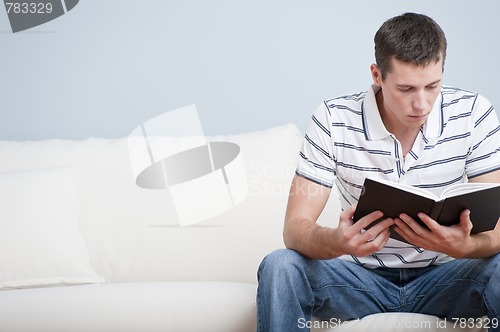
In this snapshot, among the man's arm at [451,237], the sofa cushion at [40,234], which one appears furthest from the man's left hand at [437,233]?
the sofa cushion at [40,234]

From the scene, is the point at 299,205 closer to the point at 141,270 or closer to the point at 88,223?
the point at 141,270

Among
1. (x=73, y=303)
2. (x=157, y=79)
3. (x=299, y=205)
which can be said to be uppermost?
(x=157, y=79)

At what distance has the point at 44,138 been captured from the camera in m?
3.06

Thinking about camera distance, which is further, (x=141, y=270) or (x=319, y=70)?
(x=319, y=70)

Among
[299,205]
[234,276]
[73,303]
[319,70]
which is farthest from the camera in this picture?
[319,70]

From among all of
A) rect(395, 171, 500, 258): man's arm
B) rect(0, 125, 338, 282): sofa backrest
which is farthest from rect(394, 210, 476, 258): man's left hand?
rect(0, 125, 338, 282): sofa backrest

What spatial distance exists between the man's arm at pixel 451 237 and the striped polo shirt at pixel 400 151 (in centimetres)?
22

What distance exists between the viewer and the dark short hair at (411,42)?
1.93 m

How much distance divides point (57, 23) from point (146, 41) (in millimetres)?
354

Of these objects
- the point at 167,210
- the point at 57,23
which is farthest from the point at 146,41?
the point at 167,210

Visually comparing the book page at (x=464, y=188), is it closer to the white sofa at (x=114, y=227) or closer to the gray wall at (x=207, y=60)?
the white sofa at (x=114, y=227)

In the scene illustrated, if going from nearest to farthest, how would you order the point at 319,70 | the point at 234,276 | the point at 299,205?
the point at 299,205 < the point at 234,276 < the point at 319,70

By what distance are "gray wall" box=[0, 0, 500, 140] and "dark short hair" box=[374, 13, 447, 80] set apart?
0.93 meters

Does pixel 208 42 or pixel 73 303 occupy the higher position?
pixel 208 42
